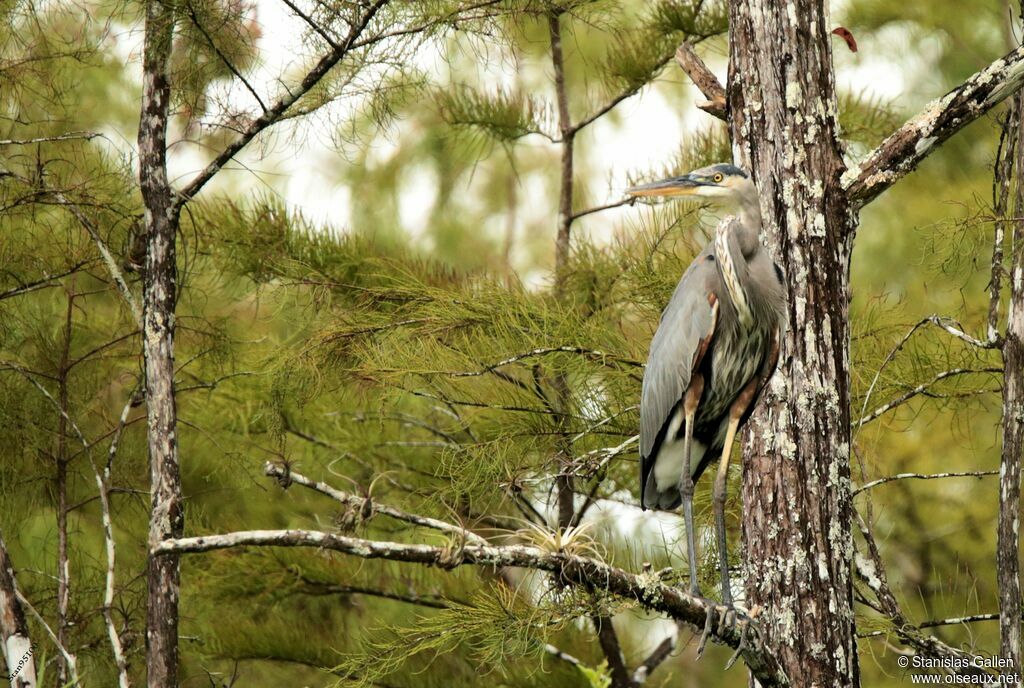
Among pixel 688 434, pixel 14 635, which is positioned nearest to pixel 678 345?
pixel 688 434

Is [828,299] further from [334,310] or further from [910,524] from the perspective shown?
Result: [910,524]

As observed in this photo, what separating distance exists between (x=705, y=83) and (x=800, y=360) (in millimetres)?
849

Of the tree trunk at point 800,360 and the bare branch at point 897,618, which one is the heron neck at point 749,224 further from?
the bare branch at point 897,618

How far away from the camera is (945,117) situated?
2.63 m

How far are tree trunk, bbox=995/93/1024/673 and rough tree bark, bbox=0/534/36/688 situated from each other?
7.98 ft

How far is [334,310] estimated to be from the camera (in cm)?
429

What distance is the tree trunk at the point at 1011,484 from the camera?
305 cm

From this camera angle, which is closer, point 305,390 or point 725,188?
point 725,188

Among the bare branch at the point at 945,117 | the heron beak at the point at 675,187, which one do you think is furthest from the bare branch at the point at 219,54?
the bare branch at the point at 945,117

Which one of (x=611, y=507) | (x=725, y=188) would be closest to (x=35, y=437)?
(x=611, y=507)

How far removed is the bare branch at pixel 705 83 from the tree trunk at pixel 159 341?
55.1 inches

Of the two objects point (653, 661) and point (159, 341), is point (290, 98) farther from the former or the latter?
point (653, 661)

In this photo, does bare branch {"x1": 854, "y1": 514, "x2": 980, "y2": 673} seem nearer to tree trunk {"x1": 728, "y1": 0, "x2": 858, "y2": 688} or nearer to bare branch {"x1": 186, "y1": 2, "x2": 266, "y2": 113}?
tree trunk {"x1": 728, "y1": 0, "x2": 858, "y2": 688}

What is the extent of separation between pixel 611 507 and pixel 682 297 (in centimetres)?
188
